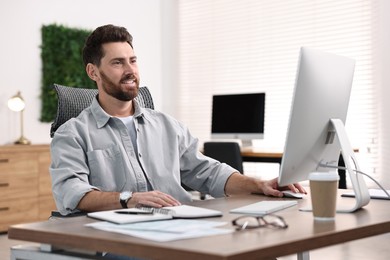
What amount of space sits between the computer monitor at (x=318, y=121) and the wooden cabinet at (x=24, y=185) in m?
4.17

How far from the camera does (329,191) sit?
1577mm

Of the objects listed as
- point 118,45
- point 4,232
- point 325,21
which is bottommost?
point 4,232

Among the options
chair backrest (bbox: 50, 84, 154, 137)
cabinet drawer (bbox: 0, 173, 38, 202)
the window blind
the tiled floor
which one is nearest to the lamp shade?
cabinet drawer (bbox: 0, 173, 38, 202)

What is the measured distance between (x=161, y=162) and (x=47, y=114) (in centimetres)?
414

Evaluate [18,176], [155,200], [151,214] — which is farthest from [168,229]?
[18,176]

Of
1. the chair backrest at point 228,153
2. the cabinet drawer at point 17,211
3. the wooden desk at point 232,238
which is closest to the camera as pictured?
the wooden desk at point 232,238

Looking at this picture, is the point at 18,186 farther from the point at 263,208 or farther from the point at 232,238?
the point at 232,238

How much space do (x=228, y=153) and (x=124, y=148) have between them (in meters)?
2.90

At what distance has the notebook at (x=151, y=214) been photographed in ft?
4.94

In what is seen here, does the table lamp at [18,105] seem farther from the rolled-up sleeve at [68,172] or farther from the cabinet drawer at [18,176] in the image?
the rolled-up sleeve at [68,172]

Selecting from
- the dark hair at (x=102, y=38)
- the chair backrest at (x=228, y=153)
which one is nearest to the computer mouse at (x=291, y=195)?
the dark hair at (x=102, y=38)

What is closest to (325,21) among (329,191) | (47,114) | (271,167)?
(271,167)

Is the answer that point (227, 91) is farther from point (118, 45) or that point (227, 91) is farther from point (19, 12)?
point (118, 45)

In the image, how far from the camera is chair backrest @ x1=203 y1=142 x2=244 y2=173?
5.22 meters
